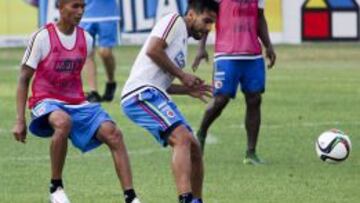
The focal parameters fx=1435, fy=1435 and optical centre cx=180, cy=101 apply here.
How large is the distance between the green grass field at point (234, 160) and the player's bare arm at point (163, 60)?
1308 mm

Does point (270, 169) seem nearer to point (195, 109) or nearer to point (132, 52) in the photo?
point (195, 109)

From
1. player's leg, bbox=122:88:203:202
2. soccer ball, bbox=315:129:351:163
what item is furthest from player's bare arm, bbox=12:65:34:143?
soccer ball, bbox=315:129:351:163

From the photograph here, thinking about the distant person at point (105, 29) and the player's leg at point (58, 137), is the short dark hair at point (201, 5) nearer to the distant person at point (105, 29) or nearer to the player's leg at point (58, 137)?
the player's leg at point (58, 137)

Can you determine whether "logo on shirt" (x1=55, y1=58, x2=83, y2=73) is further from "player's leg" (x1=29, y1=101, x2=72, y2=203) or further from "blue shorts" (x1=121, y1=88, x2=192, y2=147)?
"blue shorts" (x1=121, y1=88, x2=192, y2=147)

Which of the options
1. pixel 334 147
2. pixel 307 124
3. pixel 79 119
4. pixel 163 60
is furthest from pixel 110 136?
pixel 307 124

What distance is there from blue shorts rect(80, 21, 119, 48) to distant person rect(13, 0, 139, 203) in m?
8.80

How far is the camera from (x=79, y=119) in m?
10.8

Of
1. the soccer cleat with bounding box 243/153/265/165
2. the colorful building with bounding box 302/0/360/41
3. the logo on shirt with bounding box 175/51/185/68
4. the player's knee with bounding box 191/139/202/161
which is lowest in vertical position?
the colorful building with bounding box 302/0/360/41

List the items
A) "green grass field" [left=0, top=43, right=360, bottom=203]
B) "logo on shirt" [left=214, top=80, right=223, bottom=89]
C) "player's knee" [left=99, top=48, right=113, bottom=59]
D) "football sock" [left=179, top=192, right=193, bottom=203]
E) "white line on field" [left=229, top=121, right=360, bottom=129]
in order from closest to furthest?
"football sock" [left=179, top=192, right=193, bottom=203] < "green grass field" [left=0, top=43, right=360, bottom=203] < "logo on shirt" [left=214, top=80, right=223, bottom=89] < "white line on field" [left=229, top=121, right=360, bottom=129] < "player's knee" [left=99, top=48, right=113, bottom=59]

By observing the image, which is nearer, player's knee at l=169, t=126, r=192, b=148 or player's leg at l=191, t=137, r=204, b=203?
player's knee at l=169, t=126, r=192, b=148

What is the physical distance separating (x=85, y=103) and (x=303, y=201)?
1870 mm

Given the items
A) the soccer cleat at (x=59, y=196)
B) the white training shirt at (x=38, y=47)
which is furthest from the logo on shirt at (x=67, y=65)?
the soccer cleat at (x=59, y=196)

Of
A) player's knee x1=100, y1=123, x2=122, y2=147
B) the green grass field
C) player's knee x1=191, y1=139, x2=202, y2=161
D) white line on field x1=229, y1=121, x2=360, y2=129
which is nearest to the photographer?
player's knee x1=191, y1=139, x2=202, y2=161

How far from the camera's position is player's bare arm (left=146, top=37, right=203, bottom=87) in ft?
33.9
